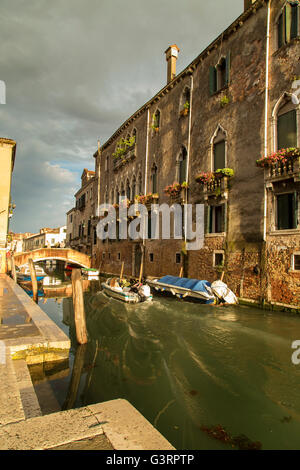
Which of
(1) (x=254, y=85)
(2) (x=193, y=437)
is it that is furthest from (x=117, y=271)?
(2) (x=193, y=437)

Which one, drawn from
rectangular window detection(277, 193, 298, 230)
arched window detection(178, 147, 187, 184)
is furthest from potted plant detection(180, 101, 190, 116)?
rectangular window detection(277, 193, 298, 230)

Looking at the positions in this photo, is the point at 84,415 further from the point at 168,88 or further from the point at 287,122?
the point at 168,88

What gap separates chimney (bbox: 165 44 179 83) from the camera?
58.2ft

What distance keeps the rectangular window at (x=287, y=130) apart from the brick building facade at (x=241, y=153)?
0.04 meters

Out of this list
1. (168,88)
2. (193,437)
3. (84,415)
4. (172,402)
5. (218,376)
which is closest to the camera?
(84,415)

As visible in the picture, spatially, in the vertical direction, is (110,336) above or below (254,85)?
below

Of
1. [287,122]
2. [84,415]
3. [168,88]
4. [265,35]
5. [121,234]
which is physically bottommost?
[84,415]

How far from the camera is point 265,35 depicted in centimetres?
1092

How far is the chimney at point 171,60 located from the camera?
58.2 ft

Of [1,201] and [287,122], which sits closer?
[287,122]

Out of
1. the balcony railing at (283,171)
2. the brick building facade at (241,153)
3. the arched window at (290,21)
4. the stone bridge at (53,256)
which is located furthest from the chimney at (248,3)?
the stone bridge at (53,256)

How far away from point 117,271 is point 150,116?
11.9 metres

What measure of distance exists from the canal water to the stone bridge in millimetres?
17680

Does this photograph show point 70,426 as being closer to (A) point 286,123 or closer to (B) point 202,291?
(B) point 202,291
